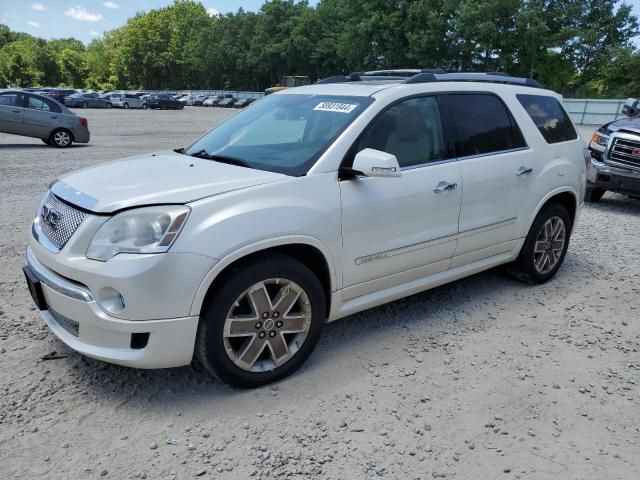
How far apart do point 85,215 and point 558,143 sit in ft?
13.3

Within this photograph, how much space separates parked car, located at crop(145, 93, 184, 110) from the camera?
176ft

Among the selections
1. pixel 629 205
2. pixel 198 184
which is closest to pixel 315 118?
pixel 198 184

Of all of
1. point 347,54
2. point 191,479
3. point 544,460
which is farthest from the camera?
point 347,54

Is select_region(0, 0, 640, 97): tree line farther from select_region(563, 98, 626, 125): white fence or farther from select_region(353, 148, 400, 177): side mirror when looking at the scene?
select_region(353, 148, 400, 177): side mirror

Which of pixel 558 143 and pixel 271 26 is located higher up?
pixel 271 26

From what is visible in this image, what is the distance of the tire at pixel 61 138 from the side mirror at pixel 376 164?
46.6ft

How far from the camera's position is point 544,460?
→ 2676 mm

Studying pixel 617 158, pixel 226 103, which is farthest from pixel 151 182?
pixel 226 103

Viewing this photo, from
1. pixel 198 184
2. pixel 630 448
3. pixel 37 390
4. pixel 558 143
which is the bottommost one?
pixel 37 390

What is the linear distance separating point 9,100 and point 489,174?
14.5 metres

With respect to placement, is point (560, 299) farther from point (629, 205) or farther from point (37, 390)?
point (629, 205)

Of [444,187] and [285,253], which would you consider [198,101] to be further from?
[285,253]

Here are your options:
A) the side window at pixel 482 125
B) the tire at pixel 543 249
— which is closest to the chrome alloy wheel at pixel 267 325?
the side window at pixel 482 125

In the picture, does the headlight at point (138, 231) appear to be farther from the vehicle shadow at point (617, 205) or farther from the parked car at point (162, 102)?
the parked car at point (162, 102)
